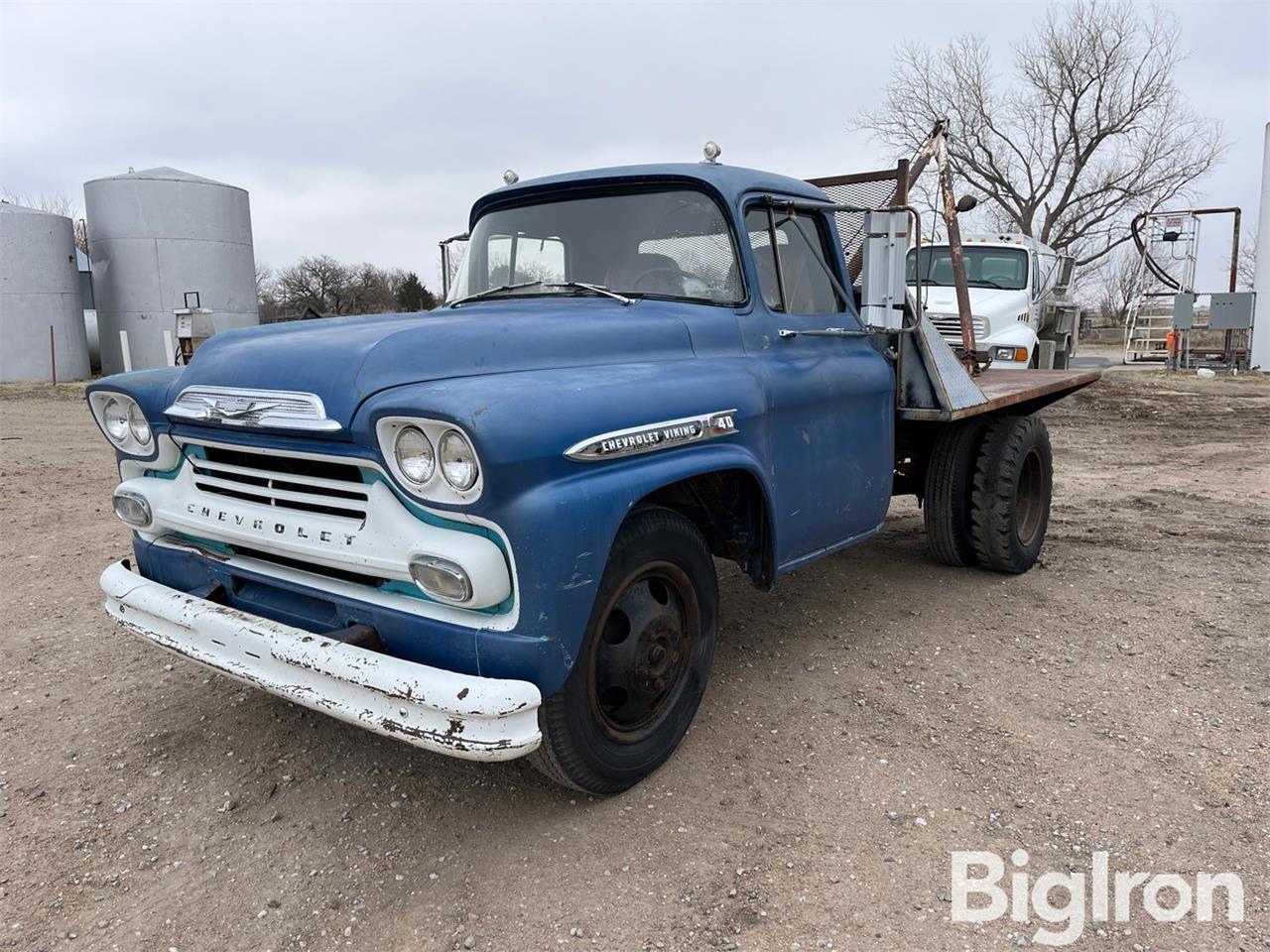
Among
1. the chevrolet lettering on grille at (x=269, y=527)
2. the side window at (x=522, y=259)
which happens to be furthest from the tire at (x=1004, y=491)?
the chevrolet lettering on grille at (x=269, y=527)

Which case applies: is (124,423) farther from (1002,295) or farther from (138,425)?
(1002,295)

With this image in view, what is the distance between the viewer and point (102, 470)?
29.8 feet

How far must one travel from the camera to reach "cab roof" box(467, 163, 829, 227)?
3.74 metres

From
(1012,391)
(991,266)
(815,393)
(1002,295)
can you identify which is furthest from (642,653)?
(991,266)

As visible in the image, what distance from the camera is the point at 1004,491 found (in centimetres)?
524

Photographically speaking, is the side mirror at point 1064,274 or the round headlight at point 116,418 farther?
the side mirror at point 1064,274

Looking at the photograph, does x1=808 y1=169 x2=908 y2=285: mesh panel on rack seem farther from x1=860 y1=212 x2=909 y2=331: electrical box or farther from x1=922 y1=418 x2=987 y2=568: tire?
x1=922 y1=418 x2=987 y2=568: tire

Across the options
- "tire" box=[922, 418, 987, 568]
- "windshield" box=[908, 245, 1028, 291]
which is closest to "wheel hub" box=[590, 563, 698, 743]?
"tire" box=[922, 418, 987, 568]

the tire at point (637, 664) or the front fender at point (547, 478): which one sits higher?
the front fender at point (547, 478)

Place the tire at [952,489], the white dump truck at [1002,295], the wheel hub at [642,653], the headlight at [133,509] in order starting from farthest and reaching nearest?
the white dump truck at [1002,295], the tire at [952,489], the headlight at [133,509], the wheel hub at [642,653]

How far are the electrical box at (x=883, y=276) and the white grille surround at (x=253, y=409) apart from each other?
2.53 meters

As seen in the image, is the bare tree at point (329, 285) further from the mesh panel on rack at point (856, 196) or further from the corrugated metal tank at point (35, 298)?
the mesh panel on rack at point (856, 196)

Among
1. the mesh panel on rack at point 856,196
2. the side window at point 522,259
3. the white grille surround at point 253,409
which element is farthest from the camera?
the mesh panel on rack at point 856,196

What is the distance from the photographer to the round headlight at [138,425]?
3.29 meters
